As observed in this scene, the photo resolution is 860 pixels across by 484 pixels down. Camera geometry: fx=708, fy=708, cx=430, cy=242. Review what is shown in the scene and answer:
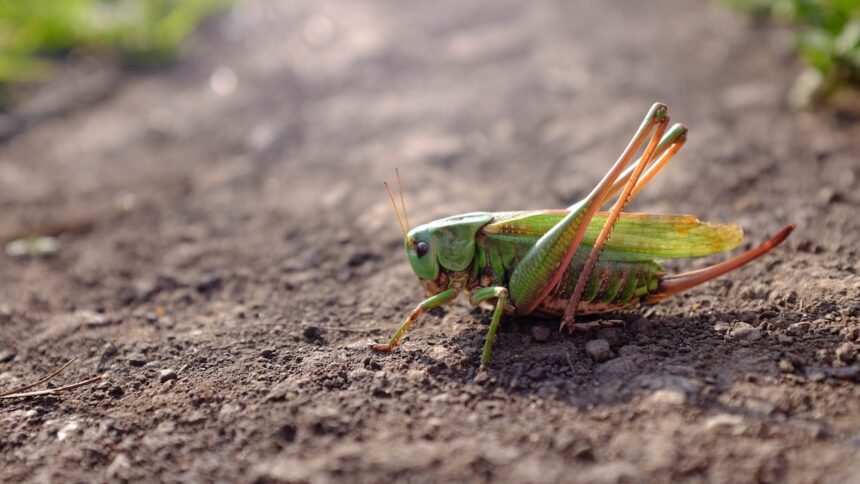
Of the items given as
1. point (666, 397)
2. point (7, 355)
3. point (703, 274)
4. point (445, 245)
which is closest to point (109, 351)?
point (7, 355)

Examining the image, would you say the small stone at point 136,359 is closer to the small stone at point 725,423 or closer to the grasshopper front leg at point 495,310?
the grasshopper front leg at point 495,310

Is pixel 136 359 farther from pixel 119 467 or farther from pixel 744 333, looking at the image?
pixel 744 333

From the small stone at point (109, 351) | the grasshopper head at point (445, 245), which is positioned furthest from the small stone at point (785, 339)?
the small stone at point (109, 351)

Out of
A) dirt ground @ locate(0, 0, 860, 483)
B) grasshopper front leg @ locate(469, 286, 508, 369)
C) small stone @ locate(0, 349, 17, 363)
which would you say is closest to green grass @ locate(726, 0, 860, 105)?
dirt ground @ locate(0, 0, 860, 483)

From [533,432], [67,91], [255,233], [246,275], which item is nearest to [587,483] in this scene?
[533,432]

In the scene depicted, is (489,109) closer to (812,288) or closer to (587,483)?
(812,288)

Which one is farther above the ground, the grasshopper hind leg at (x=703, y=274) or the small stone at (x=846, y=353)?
the grasshopper hind leg at (x=703, y=274)

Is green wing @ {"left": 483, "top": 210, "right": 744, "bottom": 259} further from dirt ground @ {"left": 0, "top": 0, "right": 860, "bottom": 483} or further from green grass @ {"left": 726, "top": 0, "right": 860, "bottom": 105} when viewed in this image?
green grass @ {"left": 726, "top": 0, "right": 860, "bottom": 105}
